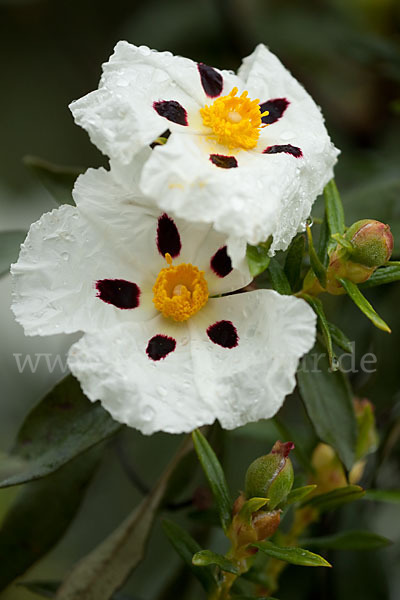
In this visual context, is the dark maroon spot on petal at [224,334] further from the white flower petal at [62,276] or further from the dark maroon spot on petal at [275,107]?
the dark maroon spot on petal at [275,107]

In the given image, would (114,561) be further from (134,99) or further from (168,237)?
(134,99)

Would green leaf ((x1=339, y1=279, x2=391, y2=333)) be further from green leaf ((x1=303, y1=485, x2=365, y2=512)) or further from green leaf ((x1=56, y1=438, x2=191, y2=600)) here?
green leaf ((x1=56, y1=438, x2=191, y2=600))

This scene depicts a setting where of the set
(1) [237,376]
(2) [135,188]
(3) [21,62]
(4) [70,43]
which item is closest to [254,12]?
(4) [70,43]

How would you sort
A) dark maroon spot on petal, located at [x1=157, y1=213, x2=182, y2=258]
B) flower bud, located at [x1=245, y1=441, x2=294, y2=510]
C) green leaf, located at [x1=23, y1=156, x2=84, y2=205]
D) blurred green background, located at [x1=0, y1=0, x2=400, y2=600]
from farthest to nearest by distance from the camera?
blurred green background, located at [x1=0, y1=0, x2=400, y2=600]
green leaf, located at [x1=23, y1=156, x2=84, y2=205]
dark maroon spot on petal, located at [x1=157, y1=213, x2=182, y2=258]
flower bud, located at [x1=245, y1=441, x2=294, y2=510]

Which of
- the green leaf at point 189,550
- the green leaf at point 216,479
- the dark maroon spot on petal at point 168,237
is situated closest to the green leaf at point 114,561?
the green leaf at point 189,550

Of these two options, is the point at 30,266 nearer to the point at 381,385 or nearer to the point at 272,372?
the point at 272,372

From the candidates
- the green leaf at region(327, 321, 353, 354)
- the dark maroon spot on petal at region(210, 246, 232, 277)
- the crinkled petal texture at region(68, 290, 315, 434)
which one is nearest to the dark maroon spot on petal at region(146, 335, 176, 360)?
the crinkled petal texture at region(68, 290, 315, 434)

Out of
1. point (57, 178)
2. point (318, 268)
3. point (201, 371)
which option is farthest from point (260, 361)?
point (57, 178)
